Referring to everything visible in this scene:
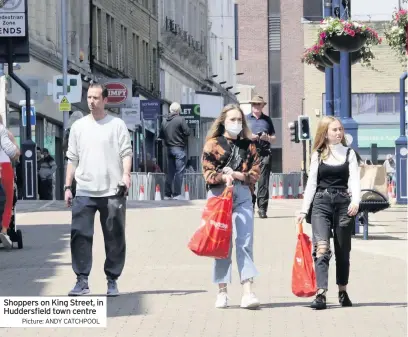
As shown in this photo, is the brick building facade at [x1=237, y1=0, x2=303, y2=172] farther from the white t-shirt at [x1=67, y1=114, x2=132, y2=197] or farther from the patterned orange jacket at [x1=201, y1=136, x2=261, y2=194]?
the patterned orange jacket at [x1=201, y1=136, x2=261, y2=194]

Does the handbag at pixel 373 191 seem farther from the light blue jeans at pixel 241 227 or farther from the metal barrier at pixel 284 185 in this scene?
the metal barrier at pixel 284 185

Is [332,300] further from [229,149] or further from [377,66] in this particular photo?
Answer: [377,66]

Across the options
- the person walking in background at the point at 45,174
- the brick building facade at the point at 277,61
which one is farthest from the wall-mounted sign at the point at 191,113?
the brick building facade at the point at 277,61

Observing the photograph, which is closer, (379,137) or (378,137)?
(379,137)

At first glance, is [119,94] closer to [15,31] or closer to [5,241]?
[15,31]

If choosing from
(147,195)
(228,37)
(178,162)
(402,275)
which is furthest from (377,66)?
(402,275)

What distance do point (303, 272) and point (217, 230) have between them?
0.76 meters

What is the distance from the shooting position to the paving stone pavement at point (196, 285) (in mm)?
11117

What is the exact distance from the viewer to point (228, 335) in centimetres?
1070

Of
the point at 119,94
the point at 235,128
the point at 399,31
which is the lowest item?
the point at 235,128

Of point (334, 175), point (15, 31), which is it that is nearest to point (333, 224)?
point (334, 175)

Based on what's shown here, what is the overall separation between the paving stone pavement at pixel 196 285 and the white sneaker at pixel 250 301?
3.0 inches

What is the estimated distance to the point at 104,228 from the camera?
13406 millimetres

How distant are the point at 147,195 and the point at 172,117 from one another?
6.56 meters
